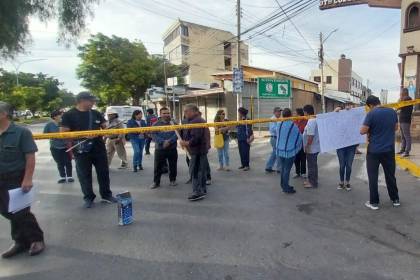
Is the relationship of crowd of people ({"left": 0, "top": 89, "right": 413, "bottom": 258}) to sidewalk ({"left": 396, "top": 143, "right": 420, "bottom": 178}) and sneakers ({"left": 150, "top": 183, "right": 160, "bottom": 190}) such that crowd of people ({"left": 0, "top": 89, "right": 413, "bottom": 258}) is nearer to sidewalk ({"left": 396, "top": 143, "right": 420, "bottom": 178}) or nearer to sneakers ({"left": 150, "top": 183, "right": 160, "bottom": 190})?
sneakers ({"left": 150, "top": 183, "right": 160, "bottom": 190})

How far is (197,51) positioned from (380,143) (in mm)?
43730

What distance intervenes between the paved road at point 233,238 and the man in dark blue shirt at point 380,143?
0.34 m

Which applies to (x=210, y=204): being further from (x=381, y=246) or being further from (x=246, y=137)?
(x=246, y=137)

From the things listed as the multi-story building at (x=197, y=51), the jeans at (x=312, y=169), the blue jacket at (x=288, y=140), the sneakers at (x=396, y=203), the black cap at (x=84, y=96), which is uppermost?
the multi-story building at (x=197, y=51)

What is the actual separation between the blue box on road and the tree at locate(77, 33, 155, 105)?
3398 centimetres

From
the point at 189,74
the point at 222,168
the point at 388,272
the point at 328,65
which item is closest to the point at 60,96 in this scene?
the point at 189,74

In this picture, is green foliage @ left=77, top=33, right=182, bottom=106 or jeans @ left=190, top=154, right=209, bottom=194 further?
green foliage @ left=77, top=33, right=182, bottom=106

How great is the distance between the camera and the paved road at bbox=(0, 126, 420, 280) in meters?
3.33

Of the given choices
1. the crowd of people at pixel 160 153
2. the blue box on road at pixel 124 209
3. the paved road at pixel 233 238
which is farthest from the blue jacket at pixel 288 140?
the blue box on road at pixel 124 209

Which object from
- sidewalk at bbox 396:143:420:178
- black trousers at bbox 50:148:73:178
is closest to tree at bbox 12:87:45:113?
black trousers at bbox 50:148:73:178

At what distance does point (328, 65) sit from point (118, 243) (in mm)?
64780

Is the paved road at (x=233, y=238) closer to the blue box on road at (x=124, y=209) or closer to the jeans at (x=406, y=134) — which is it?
the blue box on road at (x=124, y=209)

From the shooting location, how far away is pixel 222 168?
340 inches

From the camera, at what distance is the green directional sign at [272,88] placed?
17906 millimetres
